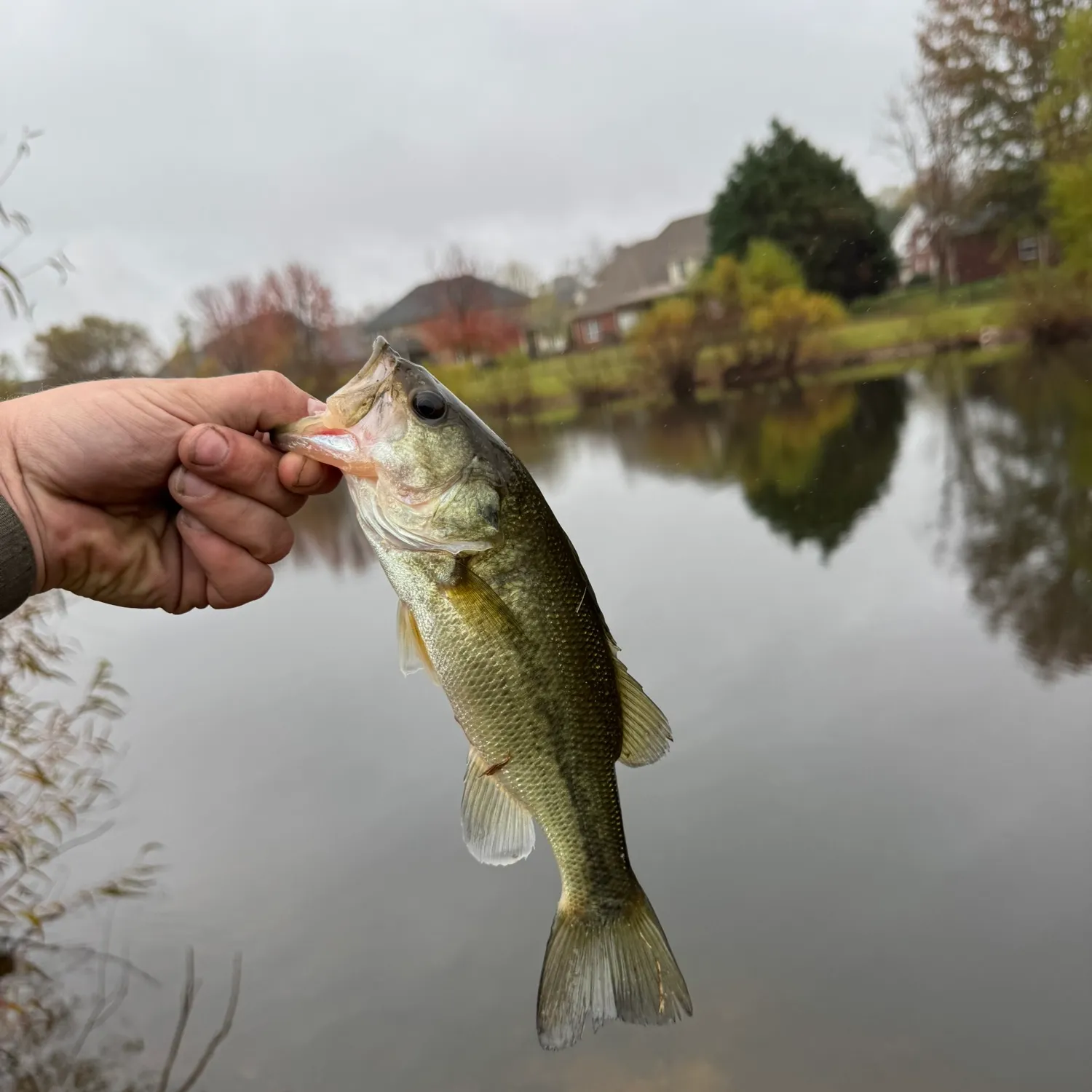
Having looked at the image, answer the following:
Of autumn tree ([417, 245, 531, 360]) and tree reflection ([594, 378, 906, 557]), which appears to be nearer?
autumn tree ([417, 245, 531, 360])

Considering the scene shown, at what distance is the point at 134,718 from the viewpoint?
707 cm

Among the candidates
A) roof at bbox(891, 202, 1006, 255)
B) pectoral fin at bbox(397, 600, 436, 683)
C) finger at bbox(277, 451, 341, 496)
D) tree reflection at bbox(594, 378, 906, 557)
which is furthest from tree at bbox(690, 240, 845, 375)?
pectoral fin at bbox(397, 600, 436, 683)

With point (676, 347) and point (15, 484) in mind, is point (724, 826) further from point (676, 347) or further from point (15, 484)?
point (676, 347)

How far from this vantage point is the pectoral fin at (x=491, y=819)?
1552 mm

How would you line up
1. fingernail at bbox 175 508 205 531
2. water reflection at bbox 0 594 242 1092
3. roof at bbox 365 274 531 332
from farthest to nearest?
1. roof at bbox 365 274 531 332
2. water reflection at bbox 0 594 242 1092
3. fingernail at bbox 175 508 205 531

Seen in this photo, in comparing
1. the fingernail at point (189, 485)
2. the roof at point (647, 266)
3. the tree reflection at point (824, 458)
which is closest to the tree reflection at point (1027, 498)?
the tree reflection at point (824, 458)

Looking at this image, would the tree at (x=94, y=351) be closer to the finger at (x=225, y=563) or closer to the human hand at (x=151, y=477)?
the human hand at (x=151, y=477)

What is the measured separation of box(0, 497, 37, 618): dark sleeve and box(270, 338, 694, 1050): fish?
74cm

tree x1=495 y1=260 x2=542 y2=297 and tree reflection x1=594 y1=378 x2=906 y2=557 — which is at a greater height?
tree x1=495 y1=260 x2=542 y2=297

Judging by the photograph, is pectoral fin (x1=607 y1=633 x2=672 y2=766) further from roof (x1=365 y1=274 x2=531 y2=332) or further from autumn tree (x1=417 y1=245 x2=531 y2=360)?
roof (x1=365 y1=274 x2=531 y2=332)

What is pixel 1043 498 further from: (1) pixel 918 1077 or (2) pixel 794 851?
A: (1) pixel 918 1077

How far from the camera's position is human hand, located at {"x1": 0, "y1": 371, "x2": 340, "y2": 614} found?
1.78m

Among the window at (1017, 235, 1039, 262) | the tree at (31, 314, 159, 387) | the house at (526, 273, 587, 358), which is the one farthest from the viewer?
the house at (526, 273, 587, 358)

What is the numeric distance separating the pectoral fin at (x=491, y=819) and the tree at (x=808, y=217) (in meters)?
10.3
